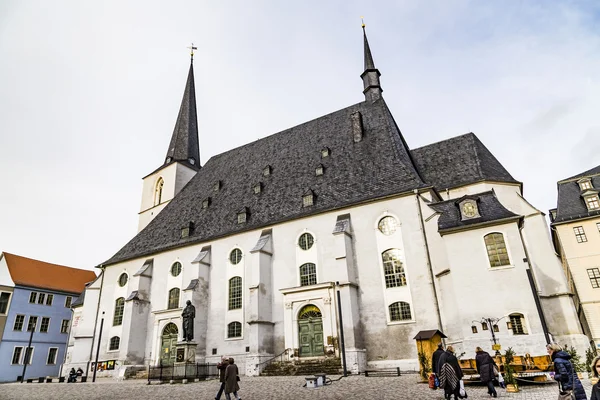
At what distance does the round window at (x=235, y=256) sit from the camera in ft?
79.8

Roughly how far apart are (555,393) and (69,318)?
4219 cm

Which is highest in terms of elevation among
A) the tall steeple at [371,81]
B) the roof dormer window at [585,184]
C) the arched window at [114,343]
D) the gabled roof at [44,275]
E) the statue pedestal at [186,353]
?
the tall steeple at [371,81]

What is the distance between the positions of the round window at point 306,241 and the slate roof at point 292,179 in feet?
4.07

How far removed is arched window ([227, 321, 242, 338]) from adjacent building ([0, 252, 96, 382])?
67.6 feet

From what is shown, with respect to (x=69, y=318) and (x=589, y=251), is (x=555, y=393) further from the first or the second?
(x=69, y=318)

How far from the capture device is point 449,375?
878cm

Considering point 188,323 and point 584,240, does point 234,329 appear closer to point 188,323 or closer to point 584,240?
point 188,323

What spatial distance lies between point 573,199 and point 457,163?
13.9 m

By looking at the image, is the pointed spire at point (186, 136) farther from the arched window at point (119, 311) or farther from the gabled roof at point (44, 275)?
the gabled roof at point (44, 275)

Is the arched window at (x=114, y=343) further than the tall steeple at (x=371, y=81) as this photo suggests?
No

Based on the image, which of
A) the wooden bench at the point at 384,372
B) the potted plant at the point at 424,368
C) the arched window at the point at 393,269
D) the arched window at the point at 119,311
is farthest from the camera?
the arched window at the point at 119,311

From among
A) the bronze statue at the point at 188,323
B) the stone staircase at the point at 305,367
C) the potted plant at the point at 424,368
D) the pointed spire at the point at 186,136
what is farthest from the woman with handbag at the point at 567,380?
the pointed spire at the point at 186,136

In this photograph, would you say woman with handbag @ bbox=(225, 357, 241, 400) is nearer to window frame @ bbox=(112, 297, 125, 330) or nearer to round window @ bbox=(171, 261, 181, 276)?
round window @ bbox=(171, 261, 181, 276)

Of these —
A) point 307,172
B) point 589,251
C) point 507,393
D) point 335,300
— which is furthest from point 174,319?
point 589,251
